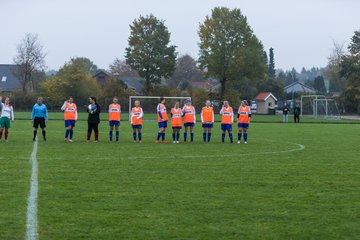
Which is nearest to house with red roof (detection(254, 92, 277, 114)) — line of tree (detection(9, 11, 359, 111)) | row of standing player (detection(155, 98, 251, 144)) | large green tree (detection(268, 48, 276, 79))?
line of tree (detection(9, 11, 359, 111))

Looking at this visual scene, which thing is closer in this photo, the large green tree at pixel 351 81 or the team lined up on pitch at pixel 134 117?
the team lined up on pitch at pixel 134 117

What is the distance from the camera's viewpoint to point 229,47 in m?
75.4

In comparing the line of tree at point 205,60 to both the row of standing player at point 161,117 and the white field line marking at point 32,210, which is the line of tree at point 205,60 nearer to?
the row of standing player at point 161,117

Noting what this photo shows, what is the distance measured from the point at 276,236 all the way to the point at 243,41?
70.2 meters

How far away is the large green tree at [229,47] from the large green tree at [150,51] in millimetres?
4628

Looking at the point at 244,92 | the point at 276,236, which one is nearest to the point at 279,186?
the point at 276,236

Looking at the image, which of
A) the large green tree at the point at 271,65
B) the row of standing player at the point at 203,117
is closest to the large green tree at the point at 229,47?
the row of standing player at the point at 203,117

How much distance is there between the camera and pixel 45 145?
20.9m

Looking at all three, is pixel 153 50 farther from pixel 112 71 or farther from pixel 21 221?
pixel 21 221

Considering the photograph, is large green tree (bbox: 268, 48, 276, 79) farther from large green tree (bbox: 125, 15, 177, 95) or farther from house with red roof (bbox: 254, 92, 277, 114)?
large green tree (bbox: 125, 15, 177, 95)

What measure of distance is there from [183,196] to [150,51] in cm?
6655

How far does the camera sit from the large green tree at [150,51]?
75375 mm

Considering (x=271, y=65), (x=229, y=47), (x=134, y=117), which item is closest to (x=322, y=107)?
(x=229, y=47)

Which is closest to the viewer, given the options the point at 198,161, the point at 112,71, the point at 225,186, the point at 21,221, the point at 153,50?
the point at 21,221
